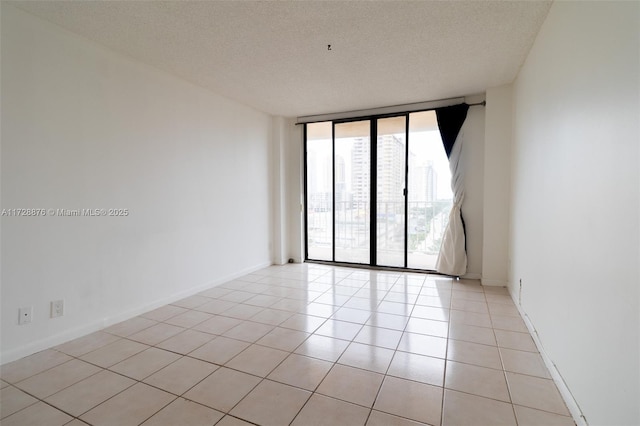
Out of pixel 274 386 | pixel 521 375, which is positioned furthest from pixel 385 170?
pixel 274 386

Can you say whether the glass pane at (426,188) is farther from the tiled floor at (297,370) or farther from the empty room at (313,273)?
the tiled floor at (297,370)

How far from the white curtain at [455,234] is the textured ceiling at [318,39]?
94 centimetres

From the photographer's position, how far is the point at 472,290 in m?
3.73

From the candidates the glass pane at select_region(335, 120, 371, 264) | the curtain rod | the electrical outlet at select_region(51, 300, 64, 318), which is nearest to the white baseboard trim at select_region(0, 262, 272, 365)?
the electrical outlet at select_region(51, 300, 64, 318)

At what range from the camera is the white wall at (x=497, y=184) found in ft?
12.3

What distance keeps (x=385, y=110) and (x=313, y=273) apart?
2.74 metres

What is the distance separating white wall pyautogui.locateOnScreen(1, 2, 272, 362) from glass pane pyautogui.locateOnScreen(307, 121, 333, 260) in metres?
1.65

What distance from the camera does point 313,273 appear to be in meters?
4.66

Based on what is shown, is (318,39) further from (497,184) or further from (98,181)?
(497,184)

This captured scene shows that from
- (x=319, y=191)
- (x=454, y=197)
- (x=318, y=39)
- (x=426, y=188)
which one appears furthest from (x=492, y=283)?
(x=318, y=39)

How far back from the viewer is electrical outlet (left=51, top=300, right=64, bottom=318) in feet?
7.85

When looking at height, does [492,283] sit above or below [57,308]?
below

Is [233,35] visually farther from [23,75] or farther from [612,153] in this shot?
[612,153]

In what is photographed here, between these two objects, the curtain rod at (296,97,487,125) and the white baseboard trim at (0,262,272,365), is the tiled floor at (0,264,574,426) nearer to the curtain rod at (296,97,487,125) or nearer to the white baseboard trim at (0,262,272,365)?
the white baseboard trim at (0,262,272,365)
